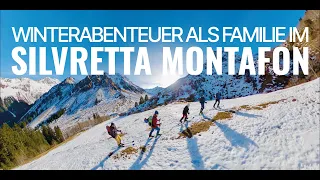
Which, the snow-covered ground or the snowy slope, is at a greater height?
the snowy slope

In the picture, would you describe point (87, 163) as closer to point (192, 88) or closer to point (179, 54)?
point (179, 54)

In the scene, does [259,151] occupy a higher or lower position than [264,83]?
lower

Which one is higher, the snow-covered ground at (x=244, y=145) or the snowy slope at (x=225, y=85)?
the snowy slope at (x=225, y=85)

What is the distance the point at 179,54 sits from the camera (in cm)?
2889

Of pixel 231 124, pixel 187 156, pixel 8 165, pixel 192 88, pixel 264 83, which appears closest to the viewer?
pixel 187 156

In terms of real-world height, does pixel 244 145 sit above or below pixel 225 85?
below

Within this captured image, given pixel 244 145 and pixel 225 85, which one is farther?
pixel 225 85

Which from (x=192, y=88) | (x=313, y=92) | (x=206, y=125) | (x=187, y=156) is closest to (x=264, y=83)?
(x=192, y=88)

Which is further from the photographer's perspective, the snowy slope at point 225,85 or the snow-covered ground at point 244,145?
the snowy slope at point 225,85

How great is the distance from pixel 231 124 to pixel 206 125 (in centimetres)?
273

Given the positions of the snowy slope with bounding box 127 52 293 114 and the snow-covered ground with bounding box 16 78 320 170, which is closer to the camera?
the snow-covered ground with bounding box 16 78 320 170
